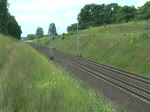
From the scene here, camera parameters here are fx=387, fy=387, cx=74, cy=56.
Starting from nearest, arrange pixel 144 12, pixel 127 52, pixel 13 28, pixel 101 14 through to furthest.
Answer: pixel 127 52, pixel 144 12, pixel 13 28, pixel 101 14

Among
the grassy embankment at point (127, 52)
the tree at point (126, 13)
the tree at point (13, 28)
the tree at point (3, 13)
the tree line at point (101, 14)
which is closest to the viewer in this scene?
the grassy embankment at point (127, 52)

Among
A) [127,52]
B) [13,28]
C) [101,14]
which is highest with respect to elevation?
[101,14]

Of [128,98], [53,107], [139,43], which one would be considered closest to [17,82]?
[53,107]

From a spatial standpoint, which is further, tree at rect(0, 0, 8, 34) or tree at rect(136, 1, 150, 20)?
tree at rect(136, 1, 150, 20)

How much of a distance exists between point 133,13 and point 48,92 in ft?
386

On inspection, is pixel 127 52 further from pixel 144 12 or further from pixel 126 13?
pixel 126 13

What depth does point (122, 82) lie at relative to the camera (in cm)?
2827

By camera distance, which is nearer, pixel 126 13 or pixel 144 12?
pixel 144 12

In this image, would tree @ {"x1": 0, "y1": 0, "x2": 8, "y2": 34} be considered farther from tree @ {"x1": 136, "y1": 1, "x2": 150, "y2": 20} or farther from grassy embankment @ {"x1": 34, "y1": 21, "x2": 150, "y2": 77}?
tree @ {"x1": 136, "y1": 1, "x2": 150, "y2": 20}

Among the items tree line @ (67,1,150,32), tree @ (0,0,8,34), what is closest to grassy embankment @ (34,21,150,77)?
tree @ (0,0,8,34)

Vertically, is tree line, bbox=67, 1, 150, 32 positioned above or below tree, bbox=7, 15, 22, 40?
above

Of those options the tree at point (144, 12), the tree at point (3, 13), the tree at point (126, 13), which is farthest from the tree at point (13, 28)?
the tree at point (144, 12)

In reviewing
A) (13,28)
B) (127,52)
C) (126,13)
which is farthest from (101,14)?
(127,52)

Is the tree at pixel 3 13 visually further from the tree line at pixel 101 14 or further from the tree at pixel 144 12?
the tree line at pixel 101 14
